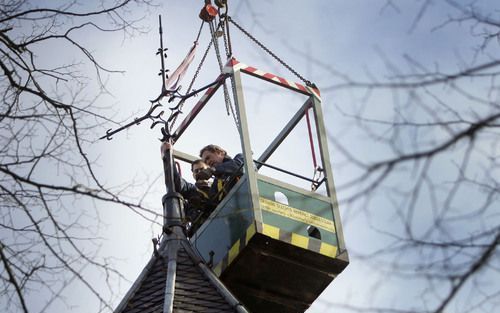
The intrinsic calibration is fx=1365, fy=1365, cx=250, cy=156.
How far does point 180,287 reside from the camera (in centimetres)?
1647

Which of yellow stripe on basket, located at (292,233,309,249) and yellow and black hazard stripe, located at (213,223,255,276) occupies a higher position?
yellow stripe on basket, located at (292,233,309,249)

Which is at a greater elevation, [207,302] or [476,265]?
[207,302]

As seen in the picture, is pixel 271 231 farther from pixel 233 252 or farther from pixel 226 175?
pixel 226 175

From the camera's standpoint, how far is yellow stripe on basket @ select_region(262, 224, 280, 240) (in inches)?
589

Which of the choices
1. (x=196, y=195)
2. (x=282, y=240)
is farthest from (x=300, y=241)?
(x=196, y=195)

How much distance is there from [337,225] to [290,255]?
0.71m

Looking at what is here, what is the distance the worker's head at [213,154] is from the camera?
16.4 m

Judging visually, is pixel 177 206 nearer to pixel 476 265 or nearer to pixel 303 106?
pixel 303 106

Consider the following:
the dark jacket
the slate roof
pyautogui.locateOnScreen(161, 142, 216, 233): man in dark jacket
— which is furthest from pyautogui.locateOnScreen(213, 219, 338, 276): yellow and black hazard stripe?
pyautogui.locateOnScreen(161, 142, 216, 233): man in dark jacket

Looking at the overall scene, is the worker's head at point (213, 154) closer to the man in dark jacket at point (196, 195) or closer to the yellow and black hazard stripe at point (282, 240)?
the man in dark jacket at point (196, 195)

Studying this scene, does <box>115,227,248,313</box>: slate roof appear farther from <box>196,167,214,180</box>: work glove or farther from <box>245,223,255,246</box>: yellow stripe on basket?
<box>245,223,255,246</box>: yellow stripe on basket

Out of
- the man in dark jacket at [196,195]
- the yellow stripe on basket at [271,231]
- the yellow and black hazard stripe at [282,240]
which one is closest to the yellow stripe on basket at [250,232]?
the yellow and black hazard stripe at [282,240]

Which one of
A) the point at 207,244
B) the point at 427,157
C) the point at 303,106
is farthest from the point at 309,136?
the point at 427,157

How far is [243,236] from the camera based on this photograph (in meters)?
15.2
